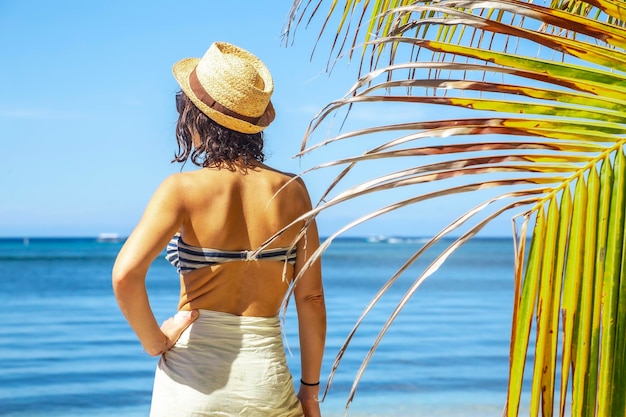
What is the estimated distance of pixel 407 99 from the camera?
1155 millimetres

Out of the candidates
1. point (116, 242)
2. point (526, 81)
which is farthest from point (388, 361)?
point (116, 242)

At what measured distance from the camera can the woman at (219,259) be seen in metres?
2.05

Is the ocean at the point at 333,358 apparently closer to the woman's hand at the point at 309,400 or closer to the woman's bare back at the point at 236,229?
the woman's hand at the point at 309,400

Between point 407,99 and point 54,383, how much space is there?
8.92 m

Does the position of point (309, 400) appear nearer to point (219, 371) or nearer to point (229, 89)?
point (219, 371)

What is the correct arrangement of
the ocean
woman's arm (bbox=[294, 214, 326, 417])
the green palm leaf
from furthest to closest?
the ocean < woman's arm (bbox=[294, 214, 326, 417]) < the green palm leaf

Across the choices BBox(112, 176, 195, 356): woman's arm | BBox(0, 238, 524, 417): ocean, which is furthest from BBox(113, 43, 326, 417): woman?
BBox(0, 238, 524, 417): ocean

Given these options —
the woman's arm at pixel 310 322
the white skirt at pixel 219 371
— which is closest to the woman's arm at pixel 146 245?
the white skirt at pixel 219 371

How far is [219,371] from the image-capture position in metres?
2.11

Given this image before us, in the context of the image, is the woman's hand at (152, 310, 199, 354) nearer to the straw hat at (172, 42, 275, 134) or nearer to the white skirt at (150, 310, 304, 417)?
the white skirt at (150, 310, 304, 417)

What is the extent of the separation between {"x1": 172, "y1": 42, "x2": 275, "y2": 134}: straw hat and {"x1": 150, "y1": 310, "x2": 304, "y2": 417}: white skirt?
51 cm

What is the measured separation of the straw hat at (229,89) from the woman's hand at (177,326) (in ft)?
1.63

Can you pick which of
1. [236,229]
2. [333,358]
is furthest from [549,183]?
[333,358]

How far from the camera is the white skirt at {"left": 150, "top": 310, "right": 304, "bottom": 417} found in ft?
6.87
